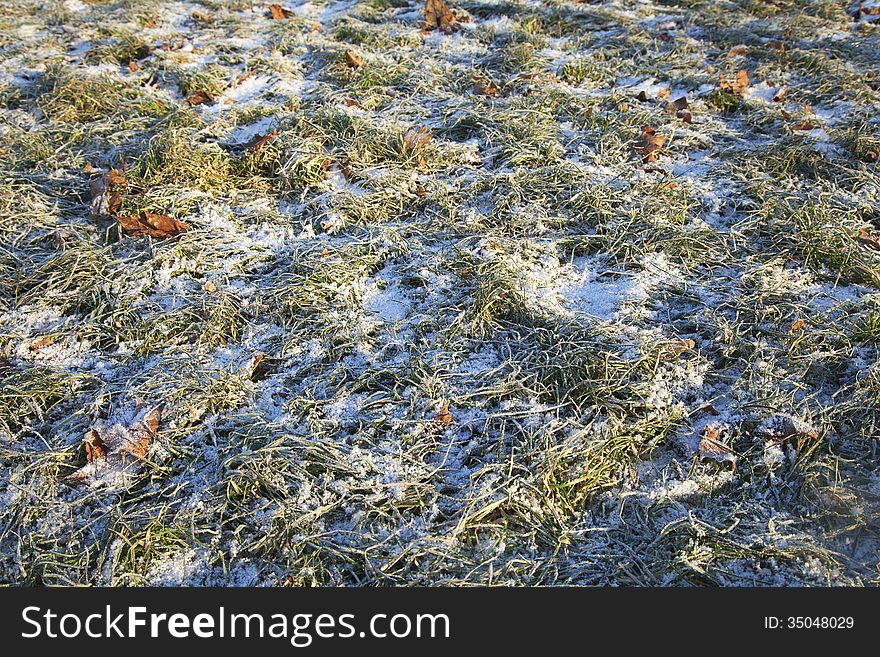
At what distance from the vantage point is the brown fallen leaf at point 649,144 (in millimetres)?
3535

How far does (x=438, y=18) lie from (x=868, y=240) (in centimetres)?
386

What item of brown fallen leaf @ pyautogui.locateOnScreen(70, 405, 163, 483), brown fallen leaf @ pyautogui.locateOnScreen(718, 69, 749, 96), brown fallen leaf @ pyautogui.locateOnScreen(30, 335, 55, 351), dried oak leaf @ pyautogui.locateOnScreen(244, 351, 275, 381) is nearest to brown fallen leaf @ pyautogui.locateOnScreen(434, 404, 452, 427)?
dried oak leaf @ pyautogui.locateOnScreen(244, 351, 275, 381)

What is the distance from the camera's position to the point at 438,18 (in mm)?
5090

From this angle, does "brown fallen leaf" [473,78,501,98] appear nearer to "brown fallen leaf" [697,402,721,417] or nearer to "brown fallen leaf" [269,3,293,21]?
"brown fallen leaf" [269,3,293,21]

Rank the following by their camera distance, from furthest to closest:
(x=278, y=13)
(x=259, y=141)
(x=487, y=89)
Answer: (x=278, y=13), (x=487, y=89), (x=259, y=141)

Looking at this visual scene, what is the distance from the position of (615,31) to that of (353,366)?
14.1 ft

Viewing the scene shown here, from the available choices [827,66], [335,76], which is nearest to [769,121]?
[827,66]

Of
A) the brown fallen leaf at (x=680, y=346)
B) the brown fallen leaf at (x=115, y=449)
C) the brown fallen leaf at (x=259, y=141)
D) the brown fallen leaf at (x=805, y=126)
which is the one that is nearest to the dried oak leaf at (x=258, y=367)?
the brown fallen leaf at (x=115, y=449)

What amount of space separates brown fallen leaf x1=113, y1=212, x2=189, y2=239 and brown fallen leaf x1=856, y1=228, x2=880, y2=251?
349 cm

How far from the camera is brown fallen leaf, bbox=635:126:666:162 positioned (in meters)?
3.54

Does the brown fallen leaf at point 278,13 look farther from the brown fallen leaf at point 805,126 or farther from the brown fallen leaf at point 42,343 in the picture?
the brown fallen leaf at point 805,126

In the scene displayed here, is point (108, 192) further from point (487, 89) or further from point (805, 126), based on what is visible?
point (805, 126)

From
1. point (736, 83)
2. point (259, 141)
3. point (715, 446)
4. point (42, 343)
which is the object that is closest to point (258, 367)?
point (42, 343)

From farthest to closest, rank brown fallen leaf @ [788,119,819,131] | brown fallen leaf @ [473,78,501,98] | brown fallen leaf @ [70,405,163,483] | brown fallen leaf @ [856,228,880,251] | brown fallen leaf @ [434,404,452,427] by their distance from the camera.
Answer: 1. brown fallen leaf @ [473,78,501,98]
2. brown fallen leaf @ [788,119,819,131]
3. brown fallen leaf @ [856,228,880,251]
4. brown fallen leaf @ [434,404,452,427]
5. brown fallen leaf @ [70,405,163,483]
